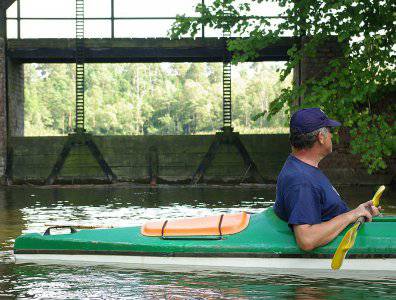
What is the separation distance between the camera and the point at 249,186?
23938 mm

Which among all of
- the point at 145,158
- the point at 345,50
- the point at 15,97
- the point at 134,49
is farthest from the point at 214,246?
the point at 15,97

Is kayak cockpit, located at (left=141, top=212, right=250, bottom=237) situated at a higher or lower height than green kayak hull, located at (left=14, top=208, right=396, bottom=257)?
higher

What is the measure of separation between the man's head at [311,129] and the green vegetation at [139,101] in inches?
2965

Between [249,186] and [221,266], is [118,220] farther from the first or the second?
[249,186]

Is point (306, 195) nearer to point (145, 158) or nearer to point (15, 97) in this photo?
point (145, 158)

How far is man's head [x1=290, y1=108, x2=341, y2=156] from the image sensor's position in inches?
222

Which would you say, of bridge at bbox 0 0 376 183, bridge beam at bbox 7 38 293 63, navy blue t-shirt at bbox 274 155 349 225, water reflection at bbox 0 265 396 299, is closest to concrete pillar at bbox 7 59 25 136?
bridge at bbox 0 0 376 183

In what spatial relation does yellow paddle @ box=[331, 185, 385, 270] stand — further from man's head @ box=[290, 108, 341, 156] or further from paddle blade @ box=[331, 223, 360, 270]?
man's head @ box=[290, 108, 341, 156]

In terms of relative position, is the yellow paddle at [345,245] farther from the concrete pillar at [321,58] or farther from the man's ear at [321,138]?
the concrete pillar at [321,58]

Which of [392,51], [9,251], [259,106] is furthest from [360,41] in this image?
[259,106]

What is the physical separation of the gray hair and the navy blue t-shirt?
0.12m

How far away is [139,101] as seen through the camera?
94.0m

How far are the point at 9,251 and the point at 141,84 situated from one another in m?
90.9

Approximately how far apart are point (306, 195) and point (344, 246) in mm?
520
